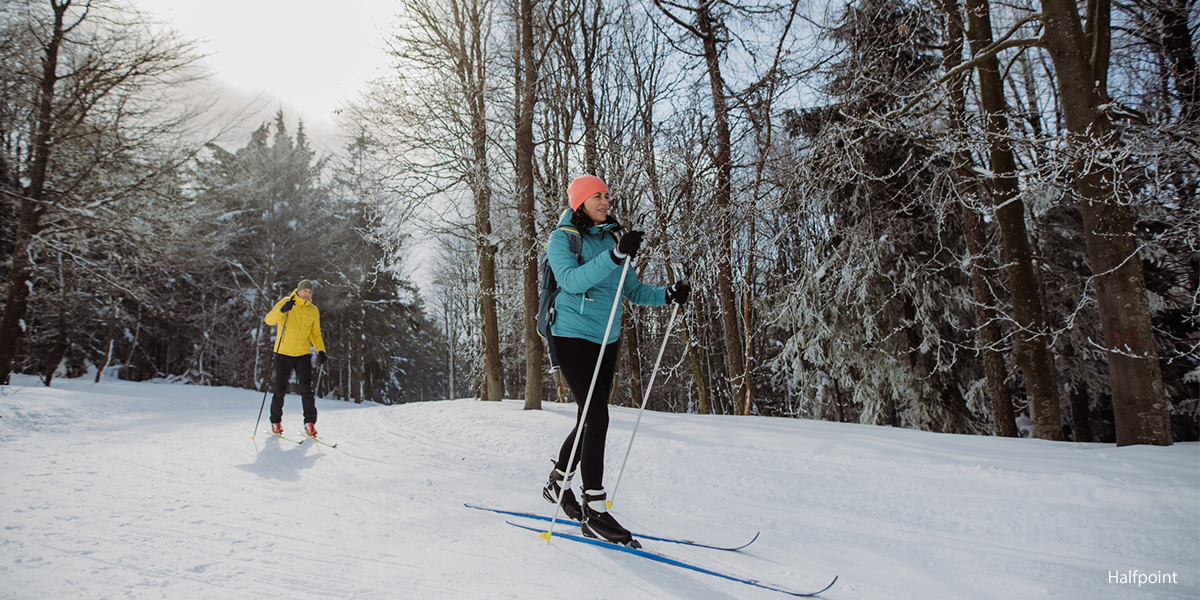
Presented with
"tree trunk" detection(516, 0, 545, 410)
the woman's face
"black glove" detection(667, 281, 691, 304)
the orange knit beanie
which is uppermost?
"tree trunk" detection(516, 0, 545, 410)

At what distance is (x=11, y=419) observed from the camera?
6.96m

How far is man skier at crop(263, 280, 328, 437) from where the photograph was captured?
6.49 meters

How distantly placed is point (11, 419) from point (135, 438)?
2.46 meters

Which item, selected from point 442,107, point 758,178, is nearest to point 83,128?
point 442,107

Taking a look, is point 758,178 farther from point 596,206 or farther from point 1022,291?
point 596,206

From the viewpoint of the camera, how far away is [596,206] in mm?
3117

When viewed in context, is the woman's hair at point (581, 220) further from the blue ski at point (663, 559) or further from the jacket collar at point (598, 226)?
the blue ski at point (663, 559)

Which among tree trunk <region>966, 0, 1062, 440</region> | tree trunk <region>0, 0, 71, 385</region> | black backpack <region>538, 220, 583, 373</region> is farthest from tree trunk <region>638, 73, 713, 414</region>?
tree trunk <region>0, 0, 71, 385</region>

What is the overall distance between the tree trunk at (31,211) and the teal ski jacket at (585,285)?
13.7 m

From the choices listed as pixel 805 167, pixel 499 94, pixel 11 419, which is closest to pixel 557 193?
pixel 499 94

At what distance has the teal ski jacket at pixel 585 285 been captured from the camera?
2801mm

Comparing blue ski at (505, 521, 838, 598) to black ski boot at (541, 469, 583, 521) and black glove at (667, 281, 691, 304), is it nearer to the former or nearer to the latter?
black ski boot at (541, 469, 583, 521)

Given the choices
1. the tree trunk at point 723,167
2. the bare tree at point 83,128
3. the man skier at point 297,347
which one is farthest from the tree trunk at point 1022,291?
the bare tree at point 83,128

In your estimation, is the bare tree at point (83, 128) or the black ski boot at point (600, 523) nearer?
the black ski boot at point (600, 523)
